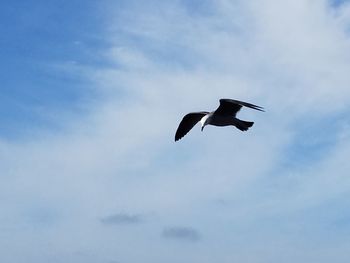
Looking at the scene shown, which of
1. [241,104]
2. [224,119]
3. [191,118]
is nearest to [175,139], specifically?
[191,118]

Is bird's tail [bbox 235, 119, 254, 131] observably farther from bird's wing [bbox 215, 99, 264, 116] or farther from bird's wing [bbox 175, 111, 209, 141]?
bird's wing [bbox 175, 111, 209, 141]

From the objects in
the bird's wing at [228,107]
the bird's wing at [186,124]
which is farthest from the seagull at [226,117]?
the bird's wing at [186,124]

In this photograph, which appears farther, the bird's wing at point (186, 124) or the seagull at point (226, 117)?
the bird's wing at point (186, 124)

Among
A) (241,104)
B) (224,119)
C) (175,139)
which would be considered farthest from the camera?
(175,139)

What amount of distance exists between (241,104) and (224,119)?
314 cm

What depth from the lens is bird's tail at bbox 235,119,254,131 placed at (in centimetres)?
4000

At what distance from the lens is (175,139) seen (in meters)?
47.3

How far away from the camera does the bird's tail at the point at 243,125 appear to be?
131 feet

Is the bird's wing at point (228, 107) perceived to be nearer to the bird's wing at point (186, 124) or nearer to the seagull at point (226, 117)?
the seagull at point (226, 117)

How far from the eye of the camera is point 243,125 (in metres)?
40.3

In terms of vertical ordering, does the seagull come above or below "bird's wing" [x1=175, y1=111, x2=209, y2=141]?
below


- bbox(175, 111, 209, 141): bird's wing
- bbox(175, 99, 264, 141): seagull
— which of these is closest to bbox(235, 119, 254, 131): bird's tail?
bbox(175, 99, 264, 141): seagull

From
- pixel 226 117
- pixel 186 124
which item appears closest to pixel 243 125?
pixel 226 117

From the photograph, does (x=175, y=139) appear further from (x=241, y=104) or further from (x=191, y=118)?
(x=241, y=104)
